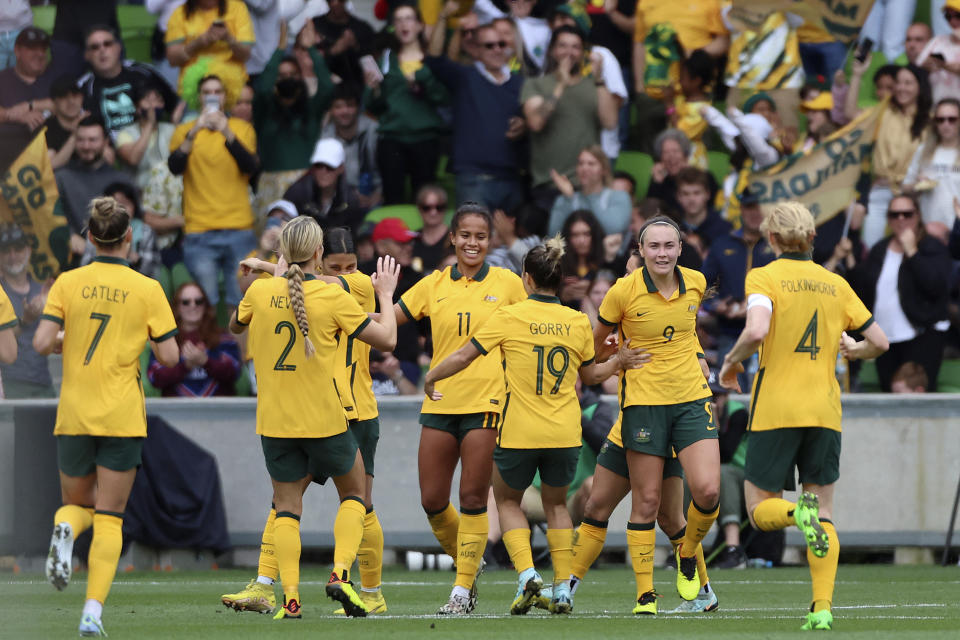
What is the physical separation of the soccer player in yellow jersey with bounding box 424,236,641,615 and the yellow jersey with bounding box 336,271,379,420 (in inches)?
26.3

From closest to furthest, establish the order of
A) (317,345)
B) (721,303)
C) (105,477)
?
1. (105,477)
2. (317,345)
3. (721,303)

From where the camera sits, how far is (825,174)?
16531 millimetres

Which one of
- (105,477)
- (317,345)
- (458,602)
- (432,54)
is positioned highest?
(432,54)

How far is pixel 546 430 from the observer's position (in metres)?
9.61

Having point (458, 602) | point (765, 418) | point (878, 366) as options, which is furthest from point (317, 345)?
point (878, 366)

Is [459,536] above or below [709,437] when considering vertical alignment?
below

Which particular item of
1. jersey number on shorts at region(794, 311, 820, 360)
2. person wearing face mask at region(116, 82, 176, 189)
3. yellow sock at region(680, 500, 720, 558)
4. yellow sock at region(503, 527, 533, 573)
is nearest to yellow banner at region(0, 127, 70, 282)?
person wearing face mask at region(116, 82, 176, 189)

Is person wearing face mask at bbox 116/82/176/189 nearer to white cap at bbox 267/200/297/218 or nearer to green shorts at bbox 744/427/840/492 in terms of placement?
white cap at bbox 267/200/297/218

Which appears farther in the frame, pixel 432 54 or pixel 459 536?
pixel 432 54

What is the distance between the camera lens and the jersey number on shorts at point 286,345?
9.27 m

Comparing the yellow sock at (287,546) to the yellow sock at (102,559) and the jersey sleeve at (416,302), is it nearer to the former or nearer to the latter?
the yellow sock at (102,559)

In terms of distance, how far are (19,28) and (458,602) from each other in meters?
9.66

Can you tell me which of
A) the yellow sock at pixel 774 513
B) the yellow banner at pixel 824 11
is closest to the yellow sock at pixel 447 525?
the yellow sock at pixel 774 513

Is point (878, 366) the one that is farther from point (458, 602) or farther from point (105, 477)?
point (105, 477)
